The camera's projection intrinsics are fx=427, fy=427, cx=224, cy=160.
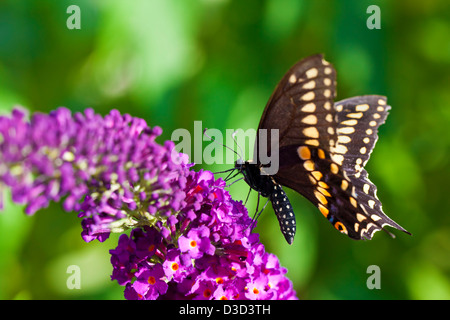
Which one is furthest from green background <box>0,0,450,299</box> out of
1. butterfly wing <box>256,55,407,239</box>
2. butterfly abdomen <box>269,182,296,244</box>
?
butterfly wing <box>256,55,407,239</box>

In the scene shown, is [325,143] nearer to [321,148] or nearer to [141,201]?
[321,148]

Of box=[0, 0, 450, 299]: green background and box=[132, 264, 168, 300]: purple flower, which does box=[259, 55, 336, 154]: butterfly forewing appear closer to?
box=[132, 264, 168, 300]: purple flower

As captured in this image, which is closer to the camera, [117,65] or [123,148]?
[123,148]

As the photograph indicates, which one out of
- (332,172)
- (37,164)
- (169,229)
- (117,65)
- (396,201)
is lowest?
(396,201)

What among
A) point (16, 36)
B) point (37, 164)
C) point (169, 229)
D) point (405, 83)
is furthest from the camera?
point (405, 83)

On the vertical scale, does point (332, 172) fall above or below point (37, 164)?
below

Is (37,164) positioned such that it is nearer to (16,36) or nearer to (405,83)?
(16,36)

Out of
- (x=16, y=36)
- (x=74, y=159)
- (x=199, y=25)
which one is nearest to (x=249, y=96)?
(x=199, y=25)
